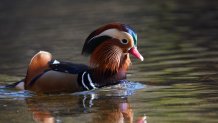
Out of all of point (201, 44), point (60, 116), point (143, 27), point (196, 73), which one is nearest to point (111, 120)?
point (60, 116)

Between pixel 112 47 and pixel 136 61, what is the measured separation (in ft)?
8.55

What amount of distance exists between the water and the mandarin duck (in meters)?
0.12

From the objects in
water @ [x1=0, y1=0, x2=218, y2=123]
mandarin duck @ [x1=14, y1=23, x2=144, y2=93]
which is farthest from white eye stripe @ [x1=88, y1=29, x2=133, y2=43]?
water @ [x1=0, y1=0, x2=218, y2=123]

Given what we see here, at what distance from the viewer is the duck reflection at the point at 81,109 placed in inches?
264

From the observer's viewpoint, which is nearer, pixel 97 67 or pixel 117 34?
pixel 117 34

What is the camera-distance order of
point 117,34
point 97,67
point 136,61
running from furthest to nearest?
point 136,61
point 97,67
point 117,34

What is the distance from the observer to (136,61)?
10.9m

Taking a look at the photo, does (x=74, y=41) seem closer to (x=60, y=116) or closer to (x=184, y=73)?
(x=184, y=73)

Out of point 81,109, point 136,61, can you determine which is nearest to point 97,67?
point 81,109

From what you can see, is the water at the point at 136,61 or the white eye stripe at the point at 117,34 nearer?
the water at the point at 136,61

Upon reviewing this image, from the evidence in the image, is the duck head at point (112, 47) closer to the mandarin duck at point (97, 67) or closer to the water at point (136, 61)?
the mandarin duck at point (97, 67)

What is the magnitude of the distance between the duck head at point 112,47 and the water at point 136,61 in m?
0.27

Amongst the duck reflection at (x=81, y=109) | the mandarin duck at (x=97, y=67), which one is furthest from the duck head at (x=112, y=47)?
the duck reflection at (x=81, y=109)

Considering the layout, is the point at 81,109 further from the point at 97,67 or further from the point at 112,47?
the point at 112,47
